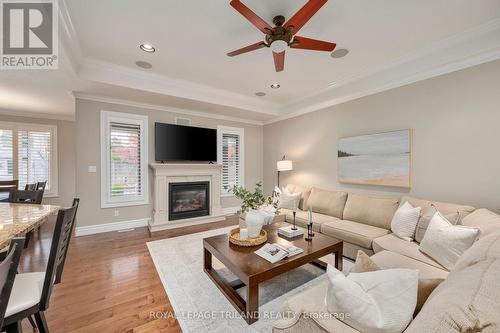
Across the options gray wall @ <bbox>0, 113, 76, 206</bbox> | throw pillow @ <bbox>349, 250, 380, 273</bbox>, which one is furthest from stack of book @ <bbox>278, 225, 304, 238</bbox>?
gray wall @ <bbox>0, 113, 76, 206</bbox>

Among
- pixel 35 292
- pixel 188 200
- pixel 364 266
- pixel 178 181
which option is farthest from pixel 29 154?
pixel 364 266

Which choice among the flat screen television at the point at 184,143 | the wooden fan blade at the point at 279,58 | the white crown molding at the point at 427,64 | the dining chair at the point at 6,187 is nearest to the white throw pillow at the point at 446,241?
the white crown molding at the point at 427,64

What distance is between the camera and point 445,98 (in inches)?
107

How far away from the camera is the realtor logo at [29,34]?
1.94m

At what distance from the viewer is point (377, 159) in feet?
11.0

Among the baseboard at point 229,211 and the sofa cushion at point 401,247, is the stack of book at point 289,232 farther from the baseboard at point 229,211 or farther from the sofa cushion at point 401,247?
the baseboard at point 229,211

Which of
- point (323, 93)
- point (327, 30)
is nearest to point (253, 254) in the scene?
point (327, 30)

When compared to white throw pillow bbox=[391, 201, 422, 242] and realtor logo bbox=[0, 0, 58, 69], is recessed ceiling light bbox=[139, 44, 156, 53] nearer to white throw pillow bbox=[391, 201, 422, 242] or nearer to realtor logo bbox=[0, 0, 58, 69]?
realtor logo bbox=[0, 0, 58, 69]

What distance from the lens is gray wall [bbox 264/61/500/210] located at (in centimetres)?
241

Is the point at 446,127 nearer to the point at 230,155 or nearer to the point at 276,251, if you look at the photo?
the point at 276,251

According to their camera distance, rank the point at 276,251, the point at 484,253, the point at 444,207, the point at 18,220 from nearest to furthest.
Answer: the point at 484,253
the point at 18,220
the point at 276,251
the point at 444,207

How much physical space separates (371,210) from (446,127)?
1437 mm

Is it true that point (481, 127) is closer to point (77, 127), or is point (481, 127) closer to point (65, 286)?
point (65, 286)

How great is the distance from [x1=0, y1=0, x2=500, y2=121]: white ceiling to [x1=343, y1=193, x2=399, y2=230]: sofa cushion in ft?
5.87
